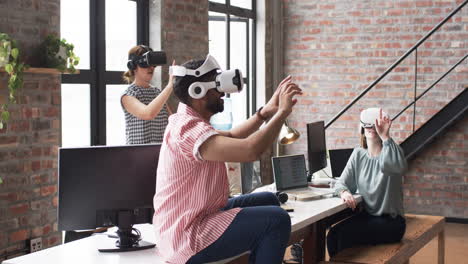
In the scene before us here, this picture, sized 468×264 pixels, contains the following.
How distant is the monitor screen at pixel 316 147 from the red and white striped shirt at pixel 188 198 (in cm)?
238

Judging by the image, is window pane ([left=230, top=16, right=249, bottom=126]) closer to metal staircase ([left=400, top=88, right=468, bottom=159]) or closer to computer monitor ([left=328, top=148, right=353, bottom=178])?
metal staircase ([left=400, top=88, right=468, bottom=159])

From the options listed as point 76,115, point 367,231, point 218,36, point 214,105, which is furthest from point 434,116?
point 214,105

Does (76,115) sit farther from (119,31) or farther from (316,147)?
(316,147)

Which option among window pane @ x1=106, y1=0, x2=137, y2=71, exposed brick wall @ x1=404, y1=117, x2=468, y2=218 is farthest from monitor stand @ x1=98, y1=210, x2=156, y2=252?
exposed brick wall @ x1=404, y1=117, x2=468, y2=218

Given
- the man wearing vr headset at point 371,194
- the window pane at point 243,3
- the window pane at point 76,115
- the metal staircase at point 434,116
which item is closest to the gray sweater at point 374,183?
the man wearing vr headset at point 371,194


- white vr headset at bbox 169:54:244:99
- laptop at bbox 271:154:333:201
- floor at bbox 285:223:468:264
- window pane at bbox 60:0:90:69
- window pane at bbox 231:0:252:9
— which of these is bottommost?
floor at bbox 285:223:468:264

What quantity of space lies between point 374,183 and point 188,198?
207 centimetres

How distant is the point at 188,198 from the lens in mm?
2682

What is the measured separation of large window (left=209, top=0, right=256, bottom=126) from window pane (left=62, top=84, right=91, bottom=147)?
7.21 ft

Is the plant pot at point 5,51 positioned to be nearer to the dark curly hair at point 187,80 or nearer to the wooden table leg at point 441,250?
the dark curly hair at point 187,80

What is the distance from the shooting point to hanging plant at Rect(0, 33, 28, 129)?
3.99 metres

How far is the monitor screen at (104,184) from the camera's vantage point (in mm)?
2910

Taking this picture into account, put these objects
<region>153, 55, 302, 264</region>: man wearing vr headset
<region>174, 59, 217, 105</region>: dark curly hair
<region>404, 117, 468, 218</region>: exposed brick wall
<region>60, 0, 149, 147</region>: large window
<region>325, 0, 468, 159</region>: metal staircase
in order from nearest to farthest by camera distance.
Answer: <region>153, 55, 302, 264</region>: man wearing vr headset < <region>174, 59, 217, 105</region>: dark curly hair < <region>60, 0, 149, 147</region>: large window < <region>325, 0, 468, 159</region>: metal staircase < <region>404, 117, 468, 218</region>: exposed brick wall

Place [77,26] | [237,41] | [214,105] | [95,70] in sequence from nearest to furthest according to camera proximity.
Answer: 1. [214,105]
2. [77,26]
3. [95,70]
4. [237,41]
